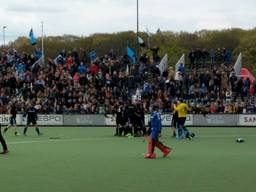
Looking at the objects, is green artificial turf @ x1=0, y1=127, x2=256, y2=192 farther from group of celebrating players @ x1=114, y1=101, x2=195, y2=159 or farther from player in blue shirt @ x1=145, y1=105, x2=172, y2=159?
group of celebrating players @ x1=114, y1=101, x2=195, y2=159

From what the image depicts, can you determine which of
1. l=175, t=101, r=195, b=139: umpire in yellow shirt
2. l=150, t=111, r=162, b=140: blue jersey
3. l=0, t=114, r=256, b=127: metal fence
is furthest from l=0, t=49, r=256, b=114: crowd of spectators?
l=150, t=111, r=162, b=140: blue jersey

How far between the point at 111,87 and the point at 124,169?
28300 mm

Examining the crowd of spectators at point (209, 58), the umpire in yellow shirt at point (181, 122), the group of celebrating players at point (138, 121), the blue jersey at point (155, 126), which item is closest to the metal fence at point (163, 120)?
the crowd of spectators at point (209, 58)

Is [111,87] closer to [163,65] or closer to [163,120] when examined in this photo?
[163,120]

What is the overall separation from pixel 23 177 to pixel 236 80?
30.5m

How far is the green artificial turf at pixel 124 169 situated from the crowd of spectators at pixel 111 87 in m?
18.4

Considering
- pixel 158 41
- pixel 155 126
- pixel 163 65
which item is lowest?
pixel 155 126

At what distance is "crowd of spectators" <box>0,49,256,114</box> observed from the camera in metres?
41.4

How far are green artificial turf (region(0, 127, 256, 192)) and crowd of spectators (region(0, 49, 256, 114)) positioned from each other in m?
18.4

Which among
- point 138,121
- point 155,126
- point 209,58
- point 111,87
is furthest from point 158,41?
point 155,126

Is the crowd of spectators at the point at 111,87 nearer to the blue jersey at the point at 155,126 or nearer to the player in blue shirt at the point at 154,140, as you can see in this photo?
the blue jersey at the point at 155,126

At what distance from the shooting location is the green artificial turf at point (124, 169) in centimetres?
1240

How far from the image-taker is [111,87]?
43.5 metres

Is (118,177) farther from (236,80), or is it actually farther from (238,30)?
(238,30)
